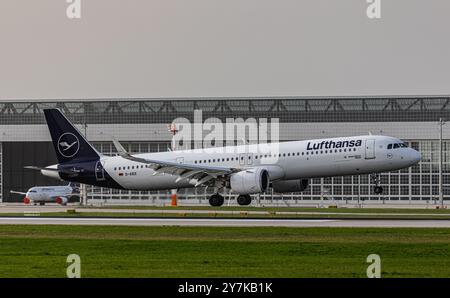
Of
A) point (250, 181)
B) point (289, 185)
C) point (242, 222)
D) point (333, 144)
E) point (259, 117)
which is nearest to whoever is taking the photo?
point (242, 222)

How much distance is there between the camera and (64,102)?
115 metres

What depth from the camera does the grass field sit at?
101 feet

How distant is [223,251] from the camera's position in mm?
37344

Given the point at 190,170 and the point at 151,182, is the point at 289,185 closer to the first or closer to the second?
the point at 190,170

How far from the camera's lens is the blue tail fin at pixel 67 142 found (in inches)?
3428

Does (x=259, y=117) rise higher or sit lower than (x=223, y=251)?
higher

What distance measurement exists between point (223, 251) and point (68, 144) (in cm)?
5183

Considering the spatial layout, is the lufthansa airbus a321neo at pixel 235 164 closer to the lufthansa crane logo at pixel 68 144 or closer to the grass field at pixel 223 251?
the lufthansa crane logo at pixel 68 144

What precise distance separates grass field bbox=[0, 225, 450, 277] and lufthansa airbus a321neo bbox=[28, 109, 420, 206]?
26.7 m

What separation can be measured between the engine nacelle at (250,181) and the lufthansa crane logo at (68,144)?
614 inches

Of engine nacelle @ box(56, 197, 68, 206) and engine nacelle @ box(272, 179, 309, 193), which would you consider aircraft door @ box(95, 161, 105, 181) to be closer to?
engine nacelle @ box(272, 179, 309, 193)

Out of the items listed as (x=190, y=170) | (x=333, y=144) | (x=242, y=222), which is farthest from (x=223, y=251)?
(x=190, y=170)

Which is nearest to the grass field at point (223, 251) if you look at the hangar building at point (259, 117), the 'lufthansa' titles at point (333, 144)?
the 'lufthansa' titles at point (333, 144)
